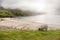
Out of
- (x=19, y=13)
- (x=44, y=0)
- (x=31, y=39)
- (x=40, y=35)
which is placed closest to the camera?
(x=31, y=39)

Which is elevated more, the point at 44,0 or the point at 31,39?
the point at 44,0

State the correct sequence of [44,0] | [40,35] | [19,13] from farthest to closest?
[44,0]
[19,13]
[40,35]

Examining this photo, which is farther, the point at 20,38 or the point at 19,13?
the point at 19,13

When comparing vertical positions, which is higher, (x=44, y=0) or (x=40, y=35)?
(x=44, y=0)

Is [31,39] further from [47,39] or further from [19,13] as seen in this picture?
[19,13]

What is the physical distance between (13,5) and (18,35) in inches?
1947

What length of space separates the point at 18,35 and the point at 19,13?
43.1 metres

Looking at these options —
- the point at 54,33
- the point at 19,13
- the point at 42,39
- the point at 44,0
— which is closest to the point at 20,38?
the point at 42,39

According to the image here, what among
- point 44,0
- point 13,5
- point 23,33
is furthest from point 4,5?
point 23,33

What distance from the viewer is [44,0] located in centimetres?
7062

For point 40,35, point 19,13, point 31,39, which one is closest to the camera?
point 31,39

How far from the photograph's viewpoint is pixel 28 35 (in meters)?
22.9

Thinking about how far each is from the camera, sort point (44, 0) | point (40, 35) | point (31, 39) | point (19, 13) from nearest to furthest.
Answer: point (31, 39) < point (40, 35) < point (19, 13) < point (44, 0)

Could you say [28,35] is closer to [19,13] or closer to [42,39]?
[42,39]
